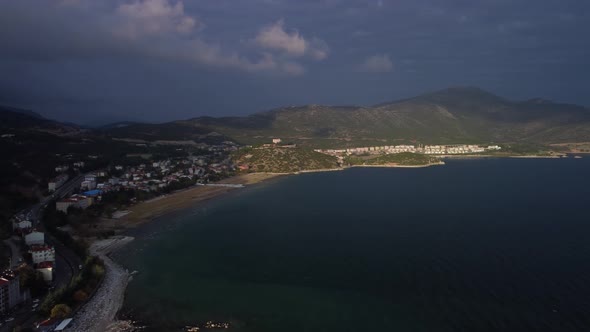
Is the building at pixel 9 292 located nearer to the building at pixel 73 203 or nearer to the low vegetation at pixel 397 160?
the building at pixel 73 203

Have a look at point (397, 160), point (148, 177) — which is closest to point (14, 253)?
point (148, 177)

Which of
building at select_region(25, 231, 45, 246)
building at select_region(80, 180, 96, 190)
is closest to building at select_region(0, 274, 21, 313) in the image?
building at select_region(25, 231, 45, 246)

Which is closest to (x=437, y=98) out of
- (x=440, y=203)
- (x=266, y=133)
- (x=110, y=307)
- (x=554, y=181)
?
(x=266, y=133)

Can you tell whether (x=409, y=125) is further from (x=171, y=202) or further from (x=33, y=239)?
(x=33, y=239)

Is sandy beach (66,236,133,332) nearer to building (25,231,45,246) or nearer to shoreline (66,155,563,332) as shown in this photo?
shoreline (66,155,563,332)

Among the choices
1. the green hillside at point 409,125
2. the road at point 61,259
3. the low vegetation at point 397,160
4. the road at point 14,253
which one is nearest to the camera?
the road at point 61,259

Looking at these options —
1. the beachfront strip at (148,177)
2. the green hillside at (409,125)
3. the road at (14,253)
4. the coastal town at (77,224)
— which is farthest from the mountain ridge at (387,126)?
the road at (14,253)
